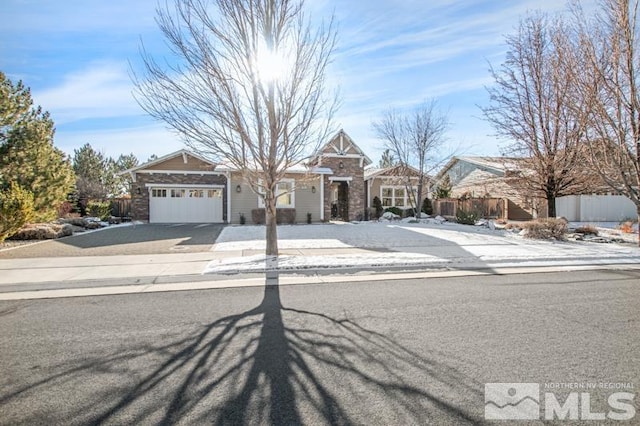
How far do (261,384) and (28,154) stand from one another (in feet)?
58.7

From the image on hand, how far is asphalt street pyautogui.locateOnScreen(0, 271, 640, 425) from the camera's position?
105 inches

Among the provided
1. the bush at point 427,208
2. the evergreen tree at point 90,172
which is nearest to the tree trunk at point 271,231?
the bush at point 427,208

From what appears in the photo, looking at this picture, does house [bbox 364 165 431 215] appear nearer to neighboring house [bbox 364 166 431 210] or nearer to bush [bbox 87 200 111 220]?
neighboring house [bbox 364 166 431 210]

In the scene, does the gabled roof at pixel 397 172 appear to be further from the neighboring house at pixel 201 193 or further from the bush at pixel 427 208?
the neighboring house at pixel 201 193

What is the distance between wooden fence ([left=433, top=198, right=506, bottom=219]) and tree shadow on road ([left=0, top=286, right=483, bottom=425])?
2308cm

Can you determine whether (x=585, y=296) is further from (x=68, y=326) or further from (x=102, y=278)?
(x=102, y=278)

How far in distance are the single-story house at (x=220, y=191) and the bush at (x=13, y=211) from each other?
370 inches

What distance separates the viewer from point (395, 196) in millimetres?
27531

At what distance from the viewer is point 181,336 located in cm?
409

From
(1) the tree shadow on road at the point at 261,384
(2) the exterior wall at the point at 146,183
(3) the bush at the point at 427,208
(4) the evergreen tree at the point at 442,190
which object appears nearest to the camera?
(1) the tree shadow on road at the point at 261,384

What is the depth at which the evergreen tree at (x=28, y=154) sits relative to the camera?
579 inches

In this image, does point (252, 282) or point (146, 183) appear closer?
point (252, 282)

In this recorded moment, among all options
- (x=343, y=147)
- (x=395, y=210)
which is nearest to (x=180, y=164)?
(x=343, y=147)

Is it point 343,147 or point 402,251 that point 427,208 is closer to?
point 343,147
